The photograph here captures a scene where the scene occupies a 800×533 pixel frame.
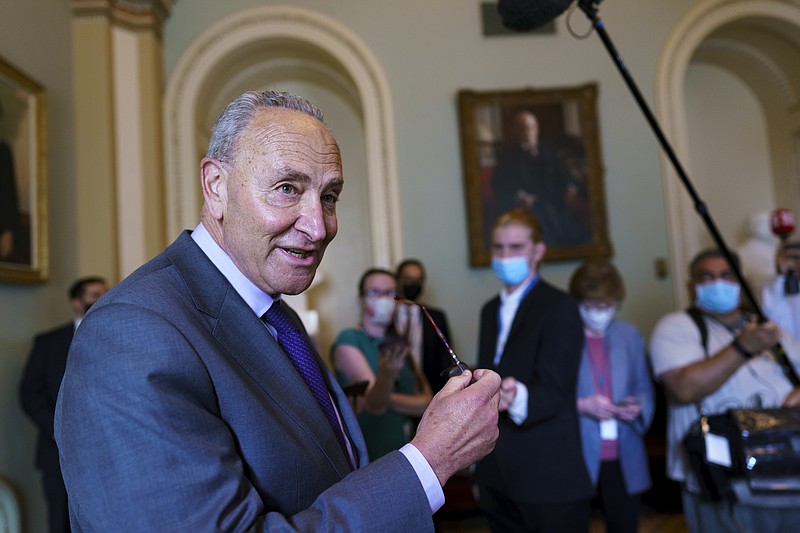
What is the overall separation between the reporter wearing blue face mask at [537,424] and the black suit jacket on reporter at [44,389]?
2.92 meters

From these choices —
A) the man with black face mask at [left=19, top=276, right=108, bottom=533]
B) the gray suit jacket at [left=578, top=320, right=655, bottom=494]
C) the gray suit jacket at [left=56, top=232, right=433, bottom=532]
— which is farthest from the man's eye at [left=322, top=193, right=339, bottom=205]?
the man with black face mask at [left=19, top=276, right=108, bottom=533]

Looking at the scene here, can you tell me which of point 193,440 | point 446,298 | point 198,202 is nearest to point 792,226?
point 193,440

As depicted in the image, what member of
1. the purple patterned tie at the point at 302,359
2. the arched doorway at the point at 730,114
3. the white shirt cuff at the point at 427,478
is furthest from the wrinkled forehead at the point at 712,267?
the arched doorway at the point at 730,114

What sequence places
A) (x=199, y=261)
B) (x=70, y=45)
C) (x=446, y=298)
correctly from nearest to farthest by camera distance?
1. (x=199, y=261)
2. (x=70, y=45)
3. (x=446, y=298)

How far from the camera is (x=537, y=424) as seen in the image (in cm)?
280

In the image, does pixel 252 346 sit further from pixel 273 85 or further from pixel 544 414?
pixel 273 85

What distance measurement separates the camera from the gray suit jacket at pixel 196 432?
41.3 inches

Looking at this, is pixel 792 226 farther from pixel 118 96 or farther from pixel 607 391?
pixel 118 96

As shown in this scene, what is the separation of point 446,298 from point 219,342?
561cm

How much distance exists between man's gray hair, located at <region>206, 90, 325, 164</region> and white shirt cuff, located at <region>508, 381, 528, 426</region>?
5.23 feet

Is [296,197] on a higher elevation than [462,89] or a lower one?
lower

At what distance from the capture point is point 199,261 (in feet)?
4.57

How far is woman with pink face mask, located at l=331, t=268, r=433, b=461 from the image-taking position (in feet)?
9.84

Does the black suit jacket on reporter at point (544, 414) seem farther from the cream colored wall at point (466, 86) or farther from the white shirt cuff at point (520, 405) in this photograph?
the cream colored wall at point (466, 86)
